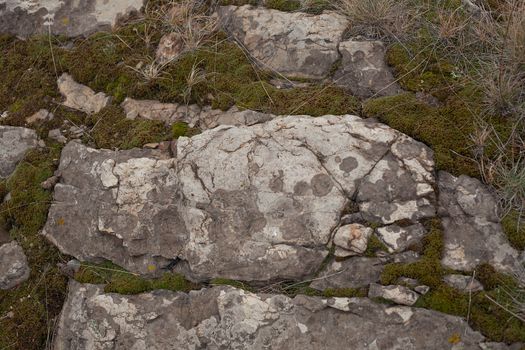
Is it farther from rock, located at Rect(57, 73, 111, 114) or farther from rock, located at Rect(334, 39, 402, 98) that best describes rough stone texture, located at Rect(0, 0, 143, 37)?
rock, located at Rect(334, 39, 402, 98)

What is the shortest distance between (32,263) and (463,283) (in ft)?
10.8

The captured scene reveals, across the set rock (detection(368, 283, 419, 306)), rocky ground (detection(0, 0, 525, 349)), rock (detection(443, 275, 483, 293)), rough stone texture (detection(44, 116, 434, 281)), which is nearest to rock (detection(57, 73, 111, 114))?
rocky ground (detection(0, 0, 525, 349))

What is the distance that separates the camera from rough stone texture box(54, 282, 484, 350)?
3.36 metres

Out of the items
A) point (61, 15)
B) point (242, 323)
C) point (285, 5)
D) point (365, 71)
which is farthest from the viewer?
point (61, 15)

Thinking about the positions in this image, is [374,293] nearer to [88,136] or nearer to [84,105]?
[88,136]

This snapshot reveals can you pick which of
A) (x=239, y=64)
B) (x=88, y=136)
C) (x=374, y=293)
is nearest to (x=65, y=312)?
(x=88, y=136)

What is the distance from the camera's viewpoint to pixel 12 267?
13.7 ft

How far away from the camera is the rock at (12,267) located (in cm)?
415

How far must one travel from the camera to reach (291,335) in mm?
3484

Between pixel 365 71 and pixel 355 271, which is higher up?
pixel 365 71

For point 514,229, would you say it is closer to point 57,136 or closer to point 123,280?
point 123,280

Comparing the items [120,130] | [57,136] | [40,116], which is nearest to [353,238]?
[120,130]

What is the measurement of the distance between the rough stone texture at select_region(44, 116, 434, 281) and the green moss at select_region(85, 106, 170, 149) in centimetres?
21

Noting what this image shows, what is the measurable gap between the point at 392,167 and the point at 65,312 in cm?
271
